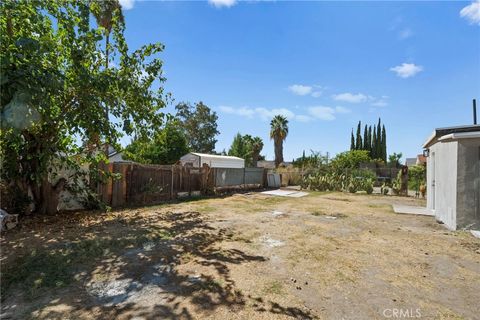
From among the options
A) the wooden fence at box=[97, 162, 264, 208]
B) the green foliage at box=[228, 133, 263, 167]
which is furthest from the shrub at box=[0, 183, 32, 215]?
the green foliage at box=[228, 133, 263, 167]

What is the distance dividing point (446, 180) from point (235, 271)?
22.1 feet

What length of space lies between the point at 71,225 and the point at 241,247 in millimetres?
4422

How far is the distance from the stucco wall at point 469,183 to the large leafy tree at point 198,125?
40.8 meters

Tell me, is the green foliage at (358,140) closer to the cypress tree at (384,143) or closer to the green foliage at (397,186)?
the cypress tree at (384,143)

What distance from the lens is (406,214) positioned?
995 centimetres

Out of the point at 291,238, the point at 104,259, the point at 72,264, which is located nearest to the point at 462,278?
the point at 291,238

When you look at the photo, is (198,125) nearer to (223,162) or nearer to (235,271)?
(223,162)

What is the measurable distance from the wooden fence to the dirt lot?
2523 millimetres

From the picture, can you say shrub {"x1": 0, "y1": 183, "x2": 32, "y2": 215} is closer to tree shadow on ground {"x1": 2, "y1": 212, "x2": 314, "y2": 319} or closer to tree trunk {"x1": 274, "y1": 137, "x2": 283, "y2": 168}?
tree shadow on ground {"x1": 2, "y1": 212, "x2": 314, "y2": 319}

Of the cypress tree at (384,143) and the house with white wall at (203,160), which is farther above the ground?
the cypress tree at (384,143)

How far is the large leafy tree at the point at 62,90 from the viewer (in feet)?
15.6

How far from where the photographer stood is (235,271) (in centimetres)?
427

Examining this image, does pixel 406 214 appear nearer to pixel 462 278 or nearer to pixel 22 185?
pixel 462 278

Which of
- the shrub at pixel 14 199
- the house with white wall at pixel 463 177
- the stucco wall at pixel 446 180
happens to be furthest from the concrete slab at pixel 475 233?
the shrub at pixel 14 199
